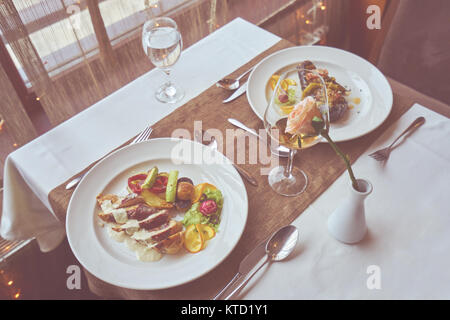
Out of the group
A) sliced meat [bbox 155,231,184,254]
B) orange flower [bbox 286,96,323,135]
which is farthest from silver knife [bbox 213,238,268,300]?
orange flower [bbox 286,96,323,135]

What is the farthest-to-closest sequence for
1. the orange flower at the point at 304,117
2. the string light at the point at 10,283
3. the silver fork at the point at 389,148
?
the string light at the point at 10,283
the silver fork at the point at 389,148
the orange flower at the point at 304,117

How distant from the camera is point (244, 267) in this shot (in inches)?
31.3

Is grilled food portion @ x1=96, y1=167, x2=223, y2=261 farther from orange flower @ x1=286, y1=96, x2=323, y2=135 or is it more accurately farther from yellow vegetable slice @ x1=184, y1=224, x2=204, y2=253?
orange flower @ x1=286, y1=96, x2=323, y2=135

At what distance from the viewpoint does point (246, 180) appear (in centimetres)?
95

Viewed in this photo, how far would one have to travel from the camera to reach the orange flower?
0.73 meters

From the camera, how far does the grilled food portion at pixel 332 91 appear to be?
101 cm

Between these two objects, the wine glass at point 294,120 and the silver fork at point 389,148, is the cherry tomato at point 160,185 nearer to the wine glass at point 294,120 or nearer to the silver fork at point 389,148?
the wine glass at point 294,120

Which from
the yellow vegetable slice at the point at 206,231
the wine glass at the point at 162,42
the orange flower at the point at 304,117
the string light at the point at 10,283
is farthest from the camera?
the string light at the point at 10,283

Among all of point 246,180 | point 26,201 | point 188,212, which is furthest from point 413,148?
point 26,201

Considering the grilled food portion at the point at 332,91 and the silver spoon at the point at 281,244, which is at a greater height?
the grilled food portion at the point at 332,91

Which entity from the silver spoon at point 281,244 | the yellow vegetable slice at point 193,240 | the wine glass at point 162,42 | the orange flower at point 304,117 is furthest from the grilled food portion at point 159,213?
the wine glass at point 162,42

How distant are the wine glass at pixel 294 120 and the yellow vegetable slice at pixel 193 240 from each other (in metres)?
0.23

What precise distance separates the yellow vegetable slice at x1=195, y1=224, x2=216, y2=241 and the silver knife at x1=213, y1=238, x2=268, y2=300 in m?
0.09
